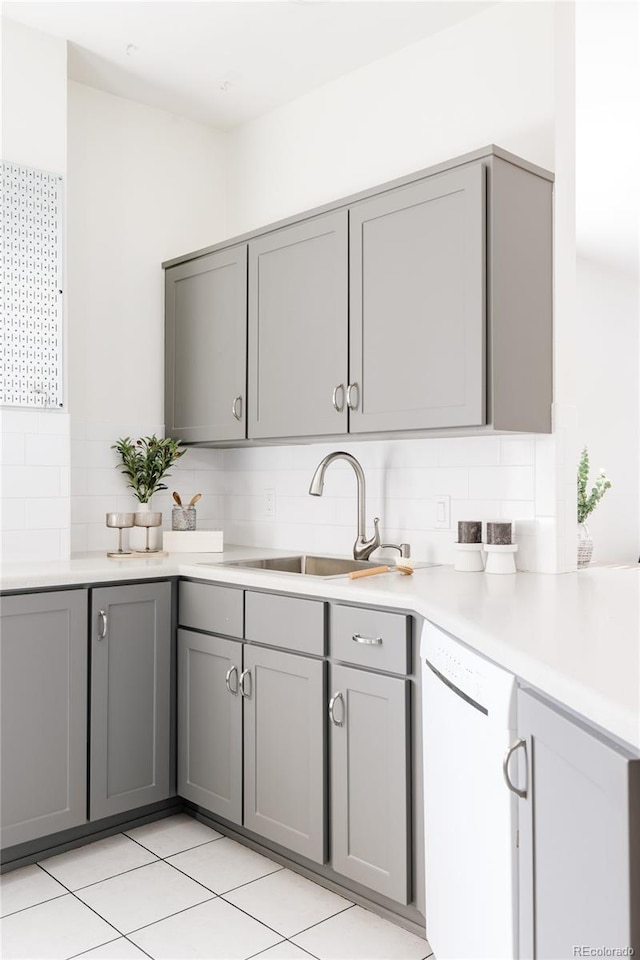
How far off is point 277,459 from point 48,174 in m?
1.45

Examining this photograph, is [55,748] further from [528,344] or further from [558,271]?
[558,271]

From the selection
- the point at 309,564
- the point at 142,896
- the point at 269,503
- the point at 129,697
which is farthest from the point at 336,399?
the point at 142,896

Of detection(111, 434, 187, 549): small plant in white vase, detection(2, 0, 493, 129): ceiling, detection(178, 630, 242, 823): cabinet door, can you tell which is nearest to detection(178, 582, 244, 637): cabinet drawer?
detection(178, 630, 242, 823): cabinet door

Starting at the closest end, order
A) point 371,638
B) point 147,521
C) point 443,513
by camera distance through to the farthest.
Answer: point 371,638 < point 443,513 < point 147,521

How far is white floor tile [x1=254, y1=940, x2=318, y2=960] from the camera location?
2.07 meters

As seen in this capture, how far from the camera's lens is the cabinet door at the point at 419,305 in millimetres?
2416

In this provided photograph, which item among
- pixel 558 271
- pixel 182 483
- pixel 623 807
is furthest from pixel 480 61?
pixel 623 807

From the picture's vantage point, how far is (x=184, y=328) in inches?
140

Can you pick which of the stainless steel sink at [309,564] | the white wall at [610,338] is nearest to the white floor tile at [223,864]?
the stainless steel sink at [309,564]

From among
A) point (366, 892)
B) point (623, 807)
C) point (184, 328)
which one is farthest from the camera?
point (184, 328)

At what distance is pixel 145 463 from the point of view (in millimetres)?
3457

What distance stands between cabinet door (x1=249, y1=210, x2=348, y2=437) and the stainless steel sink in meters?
0.50

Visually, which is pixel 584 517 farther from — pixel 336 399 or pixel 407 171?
pixel 407 171

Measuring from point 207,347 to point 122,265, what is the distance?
540mm
